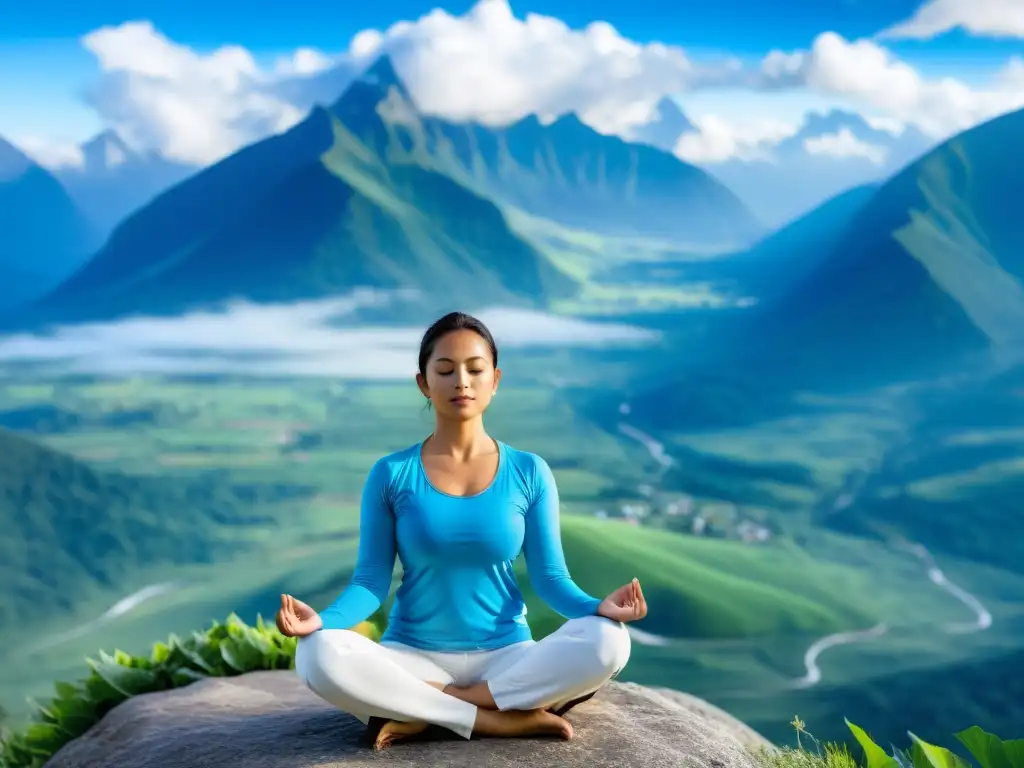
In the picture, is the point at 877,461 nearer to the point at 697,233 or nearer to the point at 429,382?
the point at 697,233

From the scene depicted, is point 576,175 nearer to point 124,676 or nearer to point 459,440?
point 124,676

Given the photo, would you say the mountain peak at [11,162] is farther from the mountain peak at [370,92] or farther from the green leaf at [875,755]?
the green leaf at [875,755]

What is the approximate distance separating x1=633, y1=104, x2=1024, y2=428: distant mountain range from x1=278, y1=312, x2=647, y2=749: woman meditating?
8118 mm

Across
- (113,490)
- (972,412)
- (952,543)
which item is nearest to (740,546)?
(952,543)

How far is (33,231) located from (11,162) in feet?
3.22

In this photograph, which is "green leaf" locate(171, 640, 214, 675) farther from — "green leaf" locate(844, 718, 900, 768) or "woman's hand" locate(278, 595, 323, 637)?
"green leaf" locate(844, 718, 900, 768)

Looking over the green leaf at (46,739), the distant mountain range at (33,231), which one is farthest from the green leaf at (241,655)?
the distant mountain range at (33,231)

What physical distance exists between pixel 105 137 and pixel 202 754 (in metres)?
10.0

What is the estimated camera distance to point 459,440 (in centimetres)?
210

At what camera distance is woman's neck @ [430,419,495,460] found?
6.88ft

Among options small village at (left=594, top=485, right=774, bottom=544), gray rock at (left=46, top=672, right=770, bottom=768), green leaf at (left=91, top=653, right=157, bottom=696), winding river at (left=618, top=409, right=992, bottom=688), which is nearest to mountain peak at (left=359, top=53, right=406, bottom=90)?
small village at (left=594, top=485, right=774, bottom=544)

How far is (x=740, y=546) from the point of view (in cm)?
826

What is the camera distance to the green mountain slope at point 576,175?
40.0ft

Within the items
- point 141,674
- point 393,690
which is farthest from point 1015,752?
point 141,674
